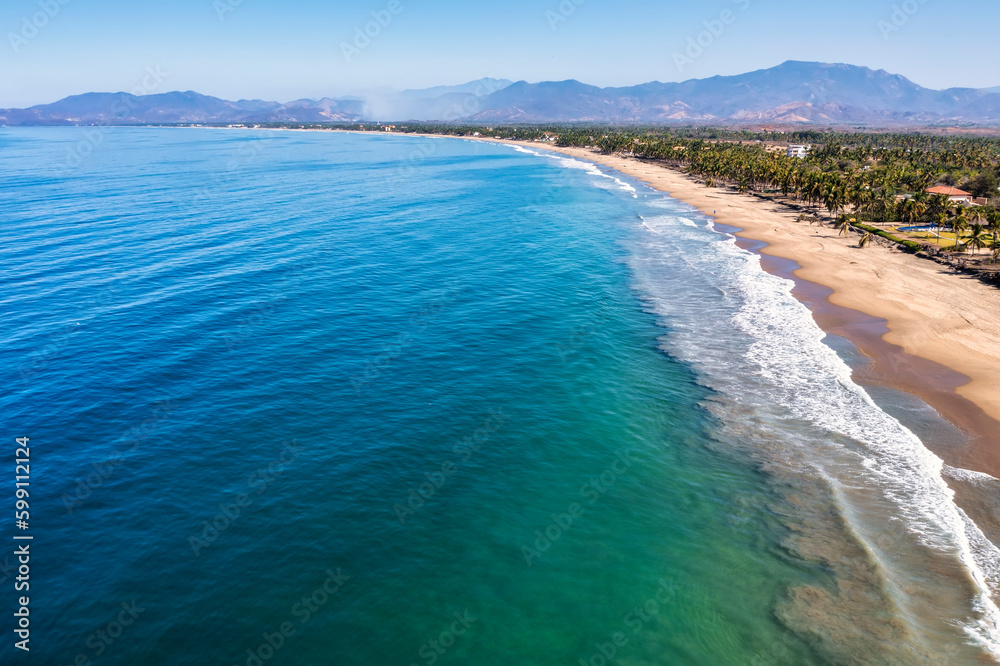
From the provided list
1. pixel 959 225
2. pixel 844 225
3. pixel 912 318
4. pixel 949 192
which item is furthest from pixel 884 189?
pixel 912 318

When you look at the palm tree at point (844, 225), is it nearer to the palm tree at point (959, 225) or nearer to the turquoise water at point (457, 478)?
the palm tree at point (959, 225)

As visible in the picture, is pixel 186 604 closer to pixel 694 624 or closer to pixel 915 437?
pixel 694 624

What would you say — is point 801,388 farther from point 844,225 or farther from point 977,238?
point 844,225

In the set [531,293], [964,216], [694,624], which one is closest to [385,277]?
[531,293]

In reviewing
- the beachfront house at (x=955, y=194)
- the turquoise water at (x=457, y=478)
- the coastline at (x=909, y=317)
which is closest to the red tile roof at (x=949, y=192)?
the beachfront house at (x=955, y=194)

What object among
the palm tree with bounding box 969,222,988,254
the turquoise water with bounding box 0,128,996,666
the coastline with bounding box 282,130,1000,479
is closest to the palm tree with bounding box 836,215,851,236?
the coastline with bounding box 282,130,1000,479

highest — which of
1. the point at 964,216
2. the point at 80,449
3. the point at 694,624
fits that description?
the point at 964,216
